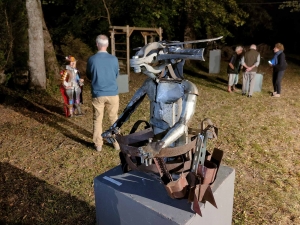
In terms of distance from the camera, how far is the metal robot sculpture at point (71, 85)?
20.9 ft

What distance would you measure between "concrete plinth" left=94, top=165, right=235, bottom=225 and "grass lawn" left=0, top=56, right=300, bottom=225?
1022 mm

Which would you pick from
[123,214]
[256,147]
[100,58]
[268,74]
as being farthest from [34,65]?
[268,74]

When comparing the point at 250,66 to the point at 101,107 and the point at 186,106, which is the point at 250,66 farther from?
the point at 186,106

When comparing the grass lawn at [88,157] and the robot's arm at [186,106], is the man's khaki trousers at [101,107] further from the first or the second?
the robot's arm at [186,106]

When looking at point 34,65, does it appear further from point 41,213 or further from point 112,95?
point 41,213

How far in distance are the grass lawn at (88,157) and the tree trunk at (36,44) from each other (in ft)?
1.88

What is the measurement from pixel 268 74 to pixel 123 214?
11.9m

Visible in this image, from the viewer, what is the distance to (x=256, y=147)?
5.39 m

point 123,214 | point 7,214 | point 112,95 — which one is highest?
point 112,95

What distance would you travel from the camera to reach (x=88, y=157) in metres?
4.98

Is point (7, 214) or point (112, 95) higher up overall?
point (112, 95)

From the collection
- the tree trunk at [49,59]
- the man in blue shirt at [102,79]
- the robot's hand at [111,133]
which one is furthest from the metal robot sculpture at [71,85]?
the robot's hand at [111,133]

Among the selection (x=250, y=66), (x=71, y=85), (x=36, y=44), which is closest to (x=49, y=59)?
(x=36, y=44)

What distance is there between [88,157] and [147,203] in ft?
9.43
